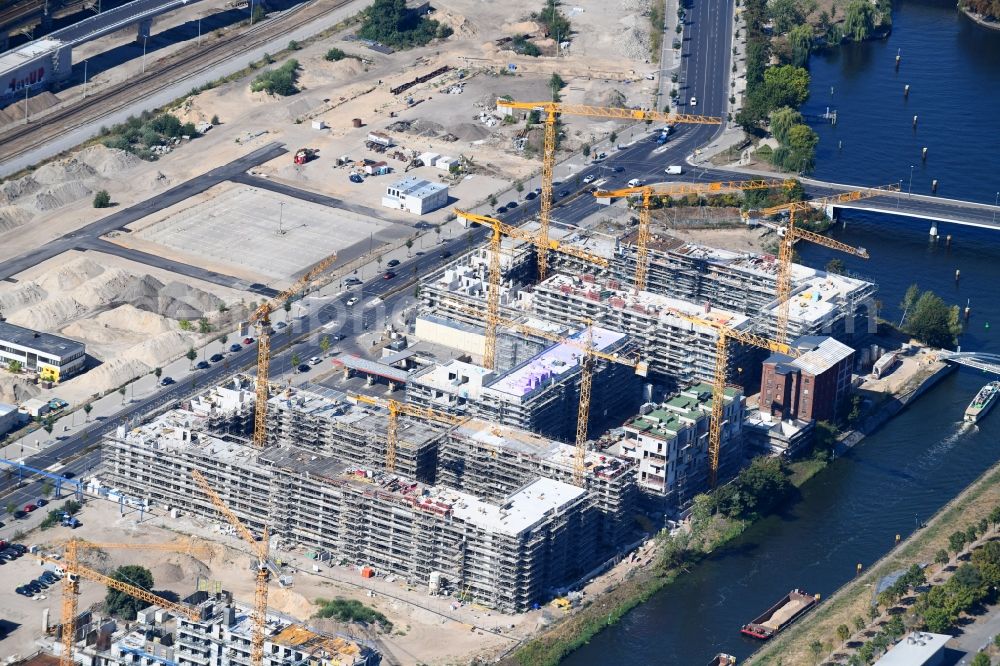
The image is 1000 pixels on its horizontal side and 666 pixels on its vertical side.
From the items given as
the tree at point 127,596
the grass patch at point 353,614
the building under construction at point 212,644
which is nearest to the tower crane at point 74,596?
the tree at point 127,596

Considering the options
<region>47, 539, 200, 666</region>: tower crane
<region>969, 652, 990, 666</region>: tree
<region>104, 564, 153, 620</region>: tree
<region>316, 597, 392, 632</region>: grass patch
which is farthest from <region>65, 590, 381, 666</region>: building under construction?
<region>969, 652, 990, 666</region>: tree

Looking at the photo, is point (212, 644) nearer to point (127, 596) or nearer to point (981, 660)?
point (127, 596)

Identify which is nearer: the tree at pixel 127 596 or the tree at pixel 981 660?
the tree at pixel 981 660

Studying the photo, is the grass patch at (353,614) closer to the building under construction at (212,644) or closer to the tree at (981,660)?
the building under construction at (212,644)

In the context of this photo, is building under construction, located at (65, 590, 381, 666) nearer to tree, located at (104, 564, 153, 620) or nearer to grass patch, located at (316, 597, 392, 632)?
tree, located at (104, 564, 153, 620)

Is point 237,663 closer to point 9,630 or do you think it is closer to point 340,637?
point 340,637

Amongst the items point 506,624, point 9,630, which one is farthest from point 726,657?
point 9,630

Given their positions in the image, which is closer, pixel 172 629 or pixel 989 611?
pixel 172 629

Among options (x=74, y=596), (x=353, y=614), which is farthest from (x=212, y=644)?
(x=353, y=614)
